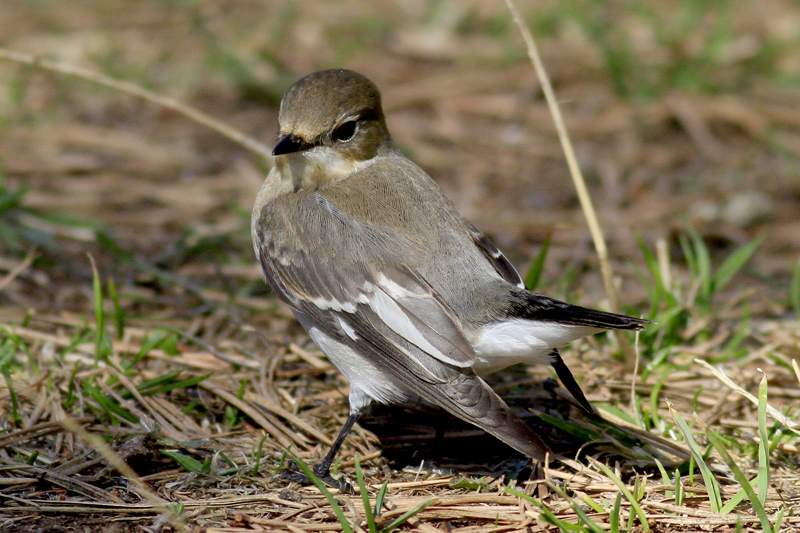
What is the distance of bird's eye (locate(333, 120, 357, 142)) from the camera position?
4.57 metres

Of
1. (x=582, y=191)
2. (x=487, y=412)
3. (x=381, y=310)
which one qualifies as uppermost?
(x=582, y=191)

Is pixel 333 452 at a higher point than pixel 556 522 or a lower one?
lower

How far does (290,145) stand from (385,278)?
93cm

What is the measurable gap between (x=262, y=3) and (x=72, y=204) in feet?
14.6

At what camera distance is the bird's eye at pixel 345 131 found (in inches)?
180

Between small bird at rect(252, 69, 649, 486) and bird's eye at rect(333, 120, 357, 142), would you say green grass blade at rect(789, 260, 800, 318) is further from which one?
bird's eye at rect(333, 120, 357, 142)

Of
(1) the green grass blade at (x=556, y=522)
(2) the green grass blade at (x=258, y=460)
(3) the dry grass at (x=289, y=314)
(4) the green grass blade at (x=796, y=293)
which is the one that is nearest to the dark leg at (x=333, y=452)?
(3) the dry grass at (x=289, y=314)

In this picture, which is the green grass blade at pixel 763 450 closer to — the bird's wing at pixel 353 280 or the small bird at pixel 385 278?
the small bird at pixel 385 278

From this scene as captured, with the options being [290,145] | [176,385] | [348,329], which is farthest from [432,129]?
[176,385]

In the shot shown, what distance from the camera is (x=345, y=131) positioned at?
462cm

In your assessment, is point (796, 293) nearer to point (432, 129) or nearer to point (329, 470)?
point (329, 470)

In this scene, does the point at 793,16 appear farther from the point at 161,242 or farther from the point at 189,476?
the point at 189,476

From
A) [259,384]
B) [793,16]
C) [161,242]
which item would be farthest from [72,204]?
[793,16]

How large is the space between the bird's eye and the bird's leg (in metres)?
1.54
